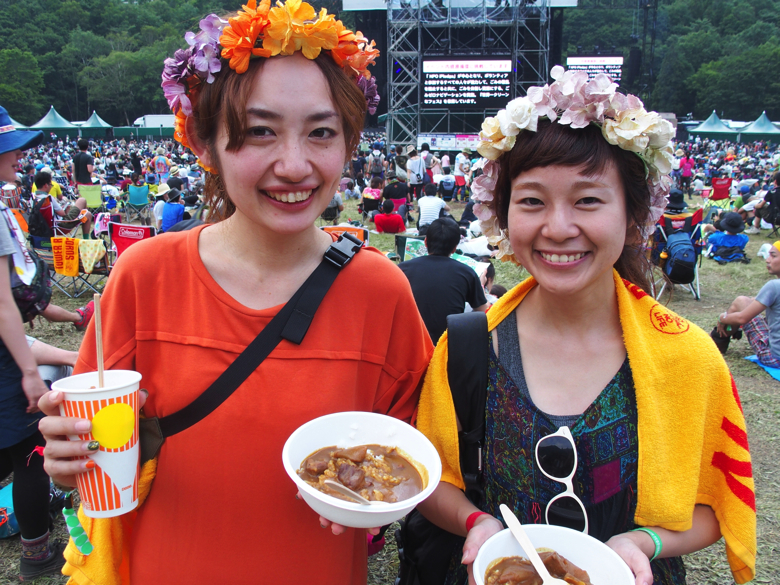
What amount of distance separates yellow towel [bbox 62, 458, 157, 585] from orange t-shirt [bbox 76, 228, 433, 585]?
0.12 feet

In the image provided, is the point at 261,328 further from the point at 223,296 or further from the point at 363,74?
the point at 363,74

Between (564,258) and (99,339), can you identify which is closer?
(99,339)

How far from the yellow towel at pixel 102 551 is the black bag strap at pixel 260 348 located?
16 cm

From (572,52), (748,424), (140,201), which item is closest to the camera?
(748,424)

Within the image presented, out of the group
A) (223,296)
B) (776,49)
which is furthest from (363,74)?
(776,49)

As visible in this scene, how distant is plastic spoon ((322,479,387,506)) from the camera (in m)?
1.13

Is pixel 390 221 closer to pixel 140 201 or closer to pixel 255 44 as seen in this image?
pixel 140 201

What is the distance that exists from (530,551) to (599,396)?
481mm

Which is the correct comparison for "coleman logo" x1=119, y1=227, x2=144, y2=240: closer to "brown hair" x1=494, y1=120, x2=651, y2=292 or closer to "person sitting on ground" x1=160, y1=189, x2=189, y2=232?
"person sitting on ground" x1=160, y1=189, x2=189, y2=232

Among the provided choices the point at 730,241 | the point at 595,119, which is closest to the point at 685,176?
the point at 730,241

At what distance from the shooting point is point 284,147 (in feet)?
4.14

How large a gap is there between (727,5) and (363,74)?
92008 millimetres

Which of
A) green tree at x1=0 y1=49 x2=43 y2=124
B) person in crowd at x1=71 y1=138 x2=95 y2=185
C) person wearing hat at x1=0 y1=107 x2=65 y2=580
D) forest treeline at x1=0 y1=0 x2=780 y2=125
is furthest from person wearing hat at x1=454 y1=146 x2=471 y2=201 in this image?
green tree at x1=0 y1=49 x2=43 y2=124

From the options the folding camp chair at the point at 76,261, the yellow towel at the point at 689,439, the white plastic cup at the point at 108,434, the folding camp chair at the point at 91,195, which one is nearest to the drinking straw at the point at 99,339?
the white plastic cup at the point at 108,434
